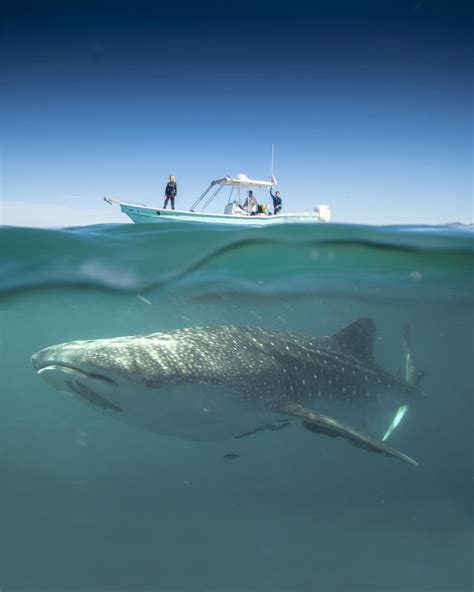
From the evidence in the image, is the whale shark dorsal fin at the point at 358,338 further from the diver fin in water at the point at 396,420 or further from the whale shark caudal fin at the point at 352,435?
the whale shark caudal fin at the point at 352,435

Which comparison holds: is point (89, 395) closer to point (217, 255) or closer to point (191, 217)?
point (217, 255)

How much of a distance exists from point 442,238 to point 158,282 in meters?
7.68

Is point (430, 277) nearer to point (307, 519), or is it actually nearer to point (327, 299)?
point (327, 299)

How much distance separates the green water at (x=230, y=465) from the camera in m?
7.78

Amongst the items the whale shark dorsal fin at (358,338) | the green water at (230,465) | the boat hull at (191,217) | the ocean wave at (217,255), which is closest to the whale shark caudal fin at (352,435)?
the whale shark dorsal fin at (358,338)

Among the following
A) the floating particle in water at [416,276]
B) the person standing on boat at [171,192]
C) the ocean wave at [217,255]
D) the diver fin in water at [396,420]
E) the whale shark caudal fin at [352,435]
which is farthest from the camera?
the person standing on boat at [171,192]

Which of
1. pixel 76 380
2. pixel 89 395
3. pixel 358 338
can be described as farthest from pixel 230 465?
pixel 76 380

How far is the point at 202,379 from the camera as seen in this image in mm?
4617

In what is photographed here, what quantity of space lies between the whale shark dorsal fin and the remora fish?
2.76 ft

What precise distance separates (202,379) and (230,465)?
13369 millimetres

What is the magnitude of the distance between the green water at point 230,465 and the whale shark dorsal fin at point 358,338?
3.35 metres

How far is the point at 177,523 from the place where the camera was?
35.1 ft

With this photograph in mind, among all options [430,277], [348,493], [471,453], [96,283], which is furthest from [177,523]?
[471,453]

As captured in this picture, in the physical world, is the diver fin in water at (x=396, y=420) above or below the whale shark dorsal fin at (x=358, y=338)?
below
